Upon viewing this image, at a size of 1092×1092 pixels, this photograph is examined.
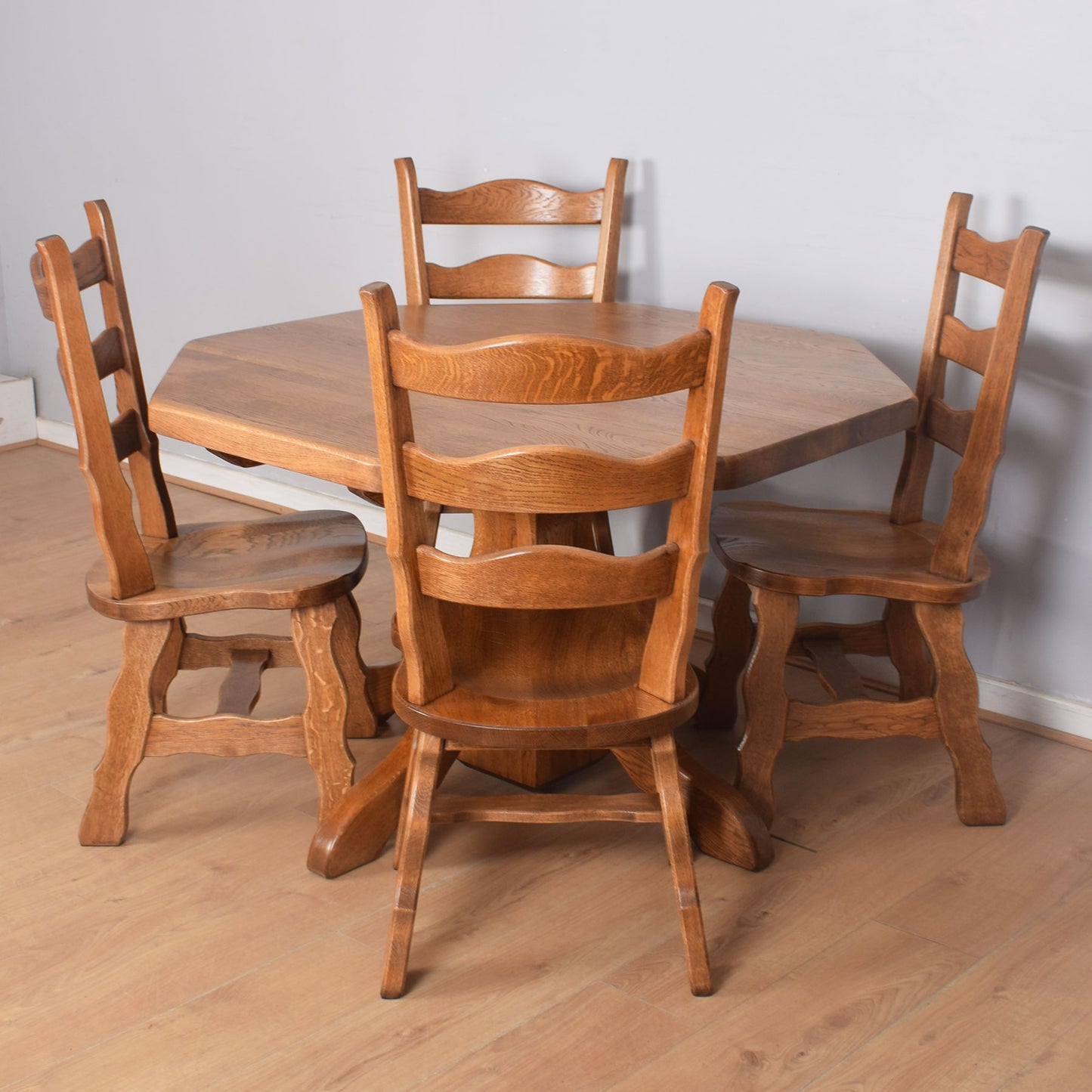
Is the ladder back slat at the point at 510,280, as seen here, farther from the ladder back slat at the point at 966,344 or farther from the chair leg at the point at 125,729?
the chair leg at the point at 125,729

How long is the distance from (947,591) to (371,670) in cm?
105

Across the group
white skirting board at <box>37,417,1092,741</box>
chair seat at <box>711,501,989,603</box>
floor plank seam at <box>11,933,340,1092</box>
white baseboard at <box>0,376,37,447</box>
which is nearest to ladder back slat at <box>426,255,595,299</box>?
white skirting board at <box>37,417,1092,741</box>

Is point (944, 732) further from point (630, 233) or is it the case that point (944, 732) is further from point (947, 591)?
point (630, 233)

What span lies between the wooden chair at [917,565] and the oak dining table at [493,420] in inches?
4.9

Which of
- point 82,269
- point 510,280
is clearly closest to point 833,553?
point 510,280

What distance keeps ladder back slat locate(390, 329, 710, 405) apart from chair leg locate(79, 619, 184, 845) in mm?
783

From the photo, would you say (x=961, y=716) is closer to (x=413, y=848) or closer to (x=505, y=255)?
(x=413, y=848)

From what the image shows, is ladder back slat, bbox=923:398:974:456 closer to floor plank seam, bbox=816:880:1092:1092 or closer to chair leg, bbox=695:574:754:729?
chair leg, bbox=695:574:754:729

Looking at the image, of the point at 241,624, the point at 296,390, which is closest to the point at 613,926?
the point at 296,390

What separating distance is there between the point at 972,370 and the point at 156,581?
1.40m

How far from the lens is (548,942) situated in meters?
1.89

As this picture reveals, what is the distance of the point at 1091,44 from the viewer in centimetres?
228

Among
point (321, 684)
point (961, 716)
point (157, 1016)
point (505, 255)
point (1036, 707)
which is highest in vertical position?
point (505, 255)

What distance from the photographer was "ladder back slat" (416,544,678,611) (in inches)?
62.2
